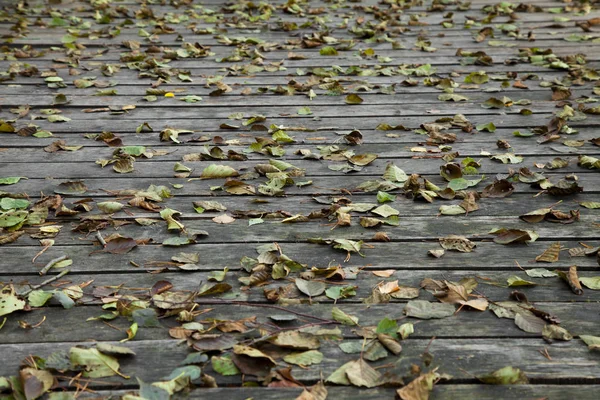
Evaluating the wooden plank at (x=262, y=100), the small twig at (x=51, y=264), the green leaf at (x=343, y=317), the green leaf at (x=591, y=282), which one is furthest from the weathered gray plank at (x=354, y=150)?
the green leaf at (x=343, y=317)

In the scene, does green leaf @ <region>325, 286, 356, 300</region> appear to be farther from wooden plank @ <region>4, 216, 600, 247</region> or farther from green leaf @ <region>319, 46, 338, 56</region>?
green leaf @ <region>319, 46, 338, 56</region>

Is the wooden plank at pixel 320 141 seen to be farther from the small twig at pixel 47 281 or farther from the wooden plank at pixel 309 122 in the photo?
the small twig at pixel 47 281

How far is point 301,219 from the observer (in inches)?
104

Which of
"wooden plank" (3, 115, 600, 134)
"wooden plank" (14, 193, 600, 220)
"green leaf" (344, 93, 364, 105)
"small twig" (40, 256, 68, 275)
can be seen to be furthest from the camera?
"green leaf" (344, 93, 364, 105)

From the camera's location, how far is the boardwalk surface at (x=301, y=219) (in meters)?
1.85

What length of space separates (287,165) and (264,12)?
333cm

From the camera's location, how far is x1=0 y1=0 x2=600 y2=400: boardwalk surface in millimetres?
1847

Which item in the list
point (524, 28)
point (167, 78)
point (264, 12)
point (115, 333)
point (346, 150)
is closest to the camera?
point (115, 333)

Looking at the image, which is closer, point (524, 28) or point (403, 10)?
point (524, 28)

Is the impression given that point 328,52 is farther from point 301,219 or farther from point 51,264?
point 51,264

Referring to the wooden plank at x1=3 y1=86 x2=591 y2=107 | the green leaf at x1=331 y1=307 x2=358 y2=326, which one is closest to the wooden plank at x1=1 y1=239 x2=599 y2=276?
the green leaf at x1=331 y1=307 x2=358 y2=326

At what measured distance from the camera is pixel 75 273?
7.54 feet

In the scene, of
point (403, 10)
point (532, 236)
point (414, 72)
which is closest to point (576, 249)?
point (532, 236)

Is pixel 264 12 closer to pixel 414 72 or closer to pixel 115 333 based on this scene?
pixel 414 72
